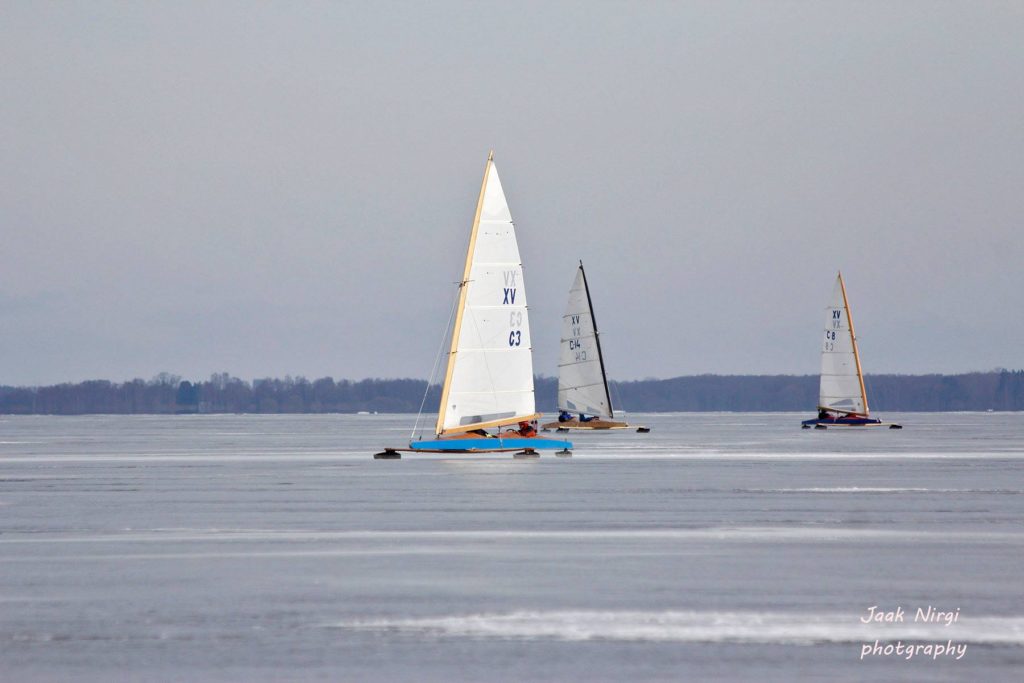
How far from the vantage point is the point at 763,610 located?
884 inches

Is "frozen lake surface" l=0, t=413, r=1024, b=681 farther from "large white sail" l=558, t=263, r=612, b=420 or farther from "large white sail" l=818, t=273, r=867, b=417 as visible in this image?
"large white sail" l=818, t=273, r=867, b=417

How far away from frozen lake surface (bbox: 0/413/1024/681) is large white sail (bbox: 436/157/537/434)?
1446cm

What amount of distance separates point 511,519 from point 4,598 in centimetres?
1725

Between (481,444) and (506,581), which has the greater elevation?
(481,444)

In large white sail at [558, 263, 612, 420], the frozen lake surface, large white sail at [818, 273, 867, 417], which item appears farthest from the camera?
large white sail at [818, 273, 867, 417]

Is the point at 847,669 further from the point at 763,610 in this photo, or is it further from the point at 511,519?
the point at 511,519

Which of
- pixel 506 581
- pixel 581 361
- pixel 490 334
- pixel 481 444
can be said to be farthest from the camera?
pixel 581 361

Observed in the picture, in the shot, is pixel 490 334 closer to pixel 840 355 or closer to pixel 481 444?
pixel 481 444

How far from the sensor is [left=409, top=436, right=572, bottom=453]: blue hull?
67.4 metres

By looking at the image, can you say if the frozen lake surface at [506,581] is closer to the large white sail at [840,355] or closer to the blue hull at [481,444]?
the blue hull at [481,444]

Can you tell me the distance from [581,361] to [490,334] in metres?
49.5

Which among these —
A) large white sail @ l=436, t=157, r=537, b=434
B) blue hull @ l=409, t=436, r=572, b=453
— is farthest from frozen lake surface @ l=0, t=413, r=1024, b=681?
large white sail @ l=436, t=157, r=537, b=434

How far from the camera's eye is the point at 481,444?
223 feet

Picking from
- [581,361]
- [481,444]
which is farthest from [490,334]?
[581,361]
